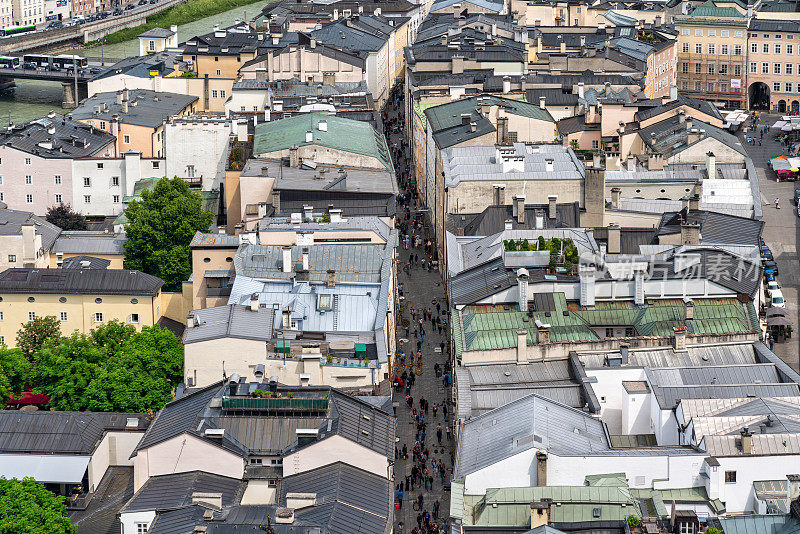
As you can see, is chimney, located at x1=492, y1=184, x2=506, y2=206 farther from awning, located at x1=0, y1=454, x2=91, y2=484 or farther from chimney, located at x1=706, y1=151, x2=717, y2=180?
awning, located at x1=0, y1=454, x2=91, y2=484

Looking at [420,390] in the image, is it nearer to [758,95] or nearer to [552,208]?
[552,208]

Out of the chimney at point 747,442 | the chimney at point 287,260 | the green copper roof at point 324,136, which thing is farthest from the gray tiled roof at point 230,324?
the green copper roof at point 324,136

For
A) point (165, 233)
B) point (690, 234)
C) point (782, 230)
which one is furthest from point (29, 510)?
point (782, 230)

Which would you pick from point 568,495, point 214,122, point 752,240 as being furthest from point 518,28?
point 568,495

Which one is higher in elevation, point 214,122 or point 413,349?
point 214,122

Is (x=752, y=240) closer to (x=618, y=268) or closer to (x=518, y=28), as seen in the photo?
(x=618, y=268)

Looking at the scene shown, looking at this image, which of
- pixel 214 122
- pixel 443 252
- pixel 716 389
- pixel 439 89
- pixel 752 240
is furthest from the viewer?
pixel 439 89
